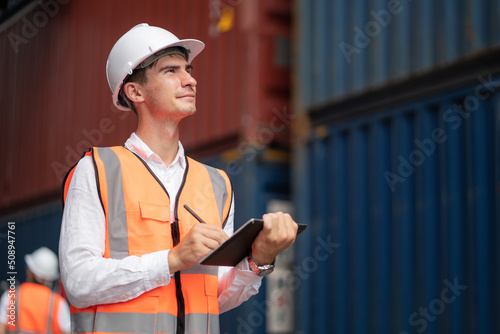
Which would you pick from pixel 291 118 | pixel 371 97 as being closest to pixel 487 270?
pixel 371 97

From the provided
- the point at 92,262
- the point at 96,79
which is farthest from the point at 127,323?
the point at 96,79

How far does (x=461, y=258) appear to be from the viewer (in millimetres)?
5090

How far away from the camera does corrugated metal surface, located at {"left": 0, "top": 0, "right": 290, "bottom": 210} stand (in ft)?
24.9

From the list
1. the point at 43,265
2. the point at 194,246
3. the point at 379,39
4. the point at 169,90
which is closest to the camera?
the point at 194,246

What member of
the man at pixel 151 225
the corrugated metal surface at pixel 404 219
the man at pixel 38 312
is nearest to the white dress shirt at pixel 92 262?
the man at pixel 151 225

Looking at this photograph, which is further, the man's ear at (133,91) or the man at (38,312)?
the man at (38,312)

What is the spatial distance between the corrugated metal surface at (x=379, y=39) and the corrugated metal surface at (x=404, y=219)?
14.0 inches

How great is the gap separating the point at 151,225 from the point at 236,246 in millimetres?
250

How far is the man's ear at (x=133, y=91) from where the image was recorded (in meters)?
1.98

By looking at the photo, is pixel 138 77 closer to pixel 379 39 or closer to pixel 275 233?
pixel 275 233

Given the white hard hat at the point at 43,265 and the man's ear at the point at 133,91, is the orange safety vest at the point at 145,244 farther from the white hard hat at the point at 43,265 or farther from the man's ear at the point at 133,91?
the white hard hat at the point at 43,265

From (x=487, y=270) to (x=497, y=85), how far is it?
1405 mm

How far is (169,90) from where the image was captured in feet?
6.33

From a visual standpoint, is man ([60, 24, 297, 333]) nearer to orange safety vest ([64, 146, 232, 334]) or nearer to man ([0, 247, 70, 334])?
orange safety vest ([64, 146, 232, 334])
